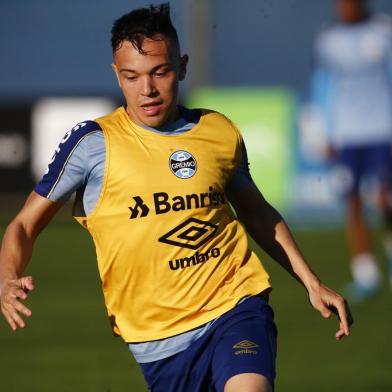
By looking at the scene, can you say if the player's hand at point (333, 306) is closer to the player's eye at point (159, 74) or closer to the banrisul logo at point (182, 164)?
the banrisul logo at point (182, 164)

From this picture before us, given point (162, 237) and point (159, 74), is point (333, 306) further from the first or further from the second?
point (159, 74)

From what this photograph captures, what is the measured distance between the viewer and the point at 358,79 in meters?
13.7

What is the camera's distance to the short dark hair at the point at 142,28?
15.9 feet

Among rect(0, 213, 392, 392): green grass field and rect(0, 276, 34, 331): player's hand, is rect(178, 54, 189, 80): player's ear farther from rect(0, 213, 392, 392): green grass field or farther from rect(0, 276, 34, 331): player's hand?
rect(0, 213, 392, 392): green grass field

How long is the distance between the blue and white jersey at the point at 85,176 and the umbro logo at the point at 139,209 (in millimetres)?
157

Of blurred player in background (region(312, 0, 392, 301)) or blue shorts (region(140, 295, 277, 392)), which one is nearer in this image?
blue shorts (region(140, 295, 277, 392))

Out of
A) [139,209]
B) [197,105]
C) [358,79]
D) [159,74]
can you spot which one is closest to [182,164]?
[139,209]

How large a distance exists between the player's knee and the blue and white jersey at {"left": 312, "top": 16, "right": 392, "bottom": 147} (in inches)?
351

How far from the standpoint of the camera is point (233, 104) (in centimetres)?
1770

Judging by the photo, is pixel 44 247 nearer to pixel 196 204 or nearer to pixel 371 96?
pixel 371 96

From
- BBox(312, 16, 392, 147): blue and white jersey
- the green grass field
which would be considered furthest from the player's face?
BBox(312, 16, 392, 147): blue and white jersey

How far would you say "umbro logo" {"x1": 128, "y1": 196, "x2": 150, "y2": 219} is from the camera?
15.8 feet

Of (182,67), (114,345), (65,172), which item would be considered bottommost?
(114,345)

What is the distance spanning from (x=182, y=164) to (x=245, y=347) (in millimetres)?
793
